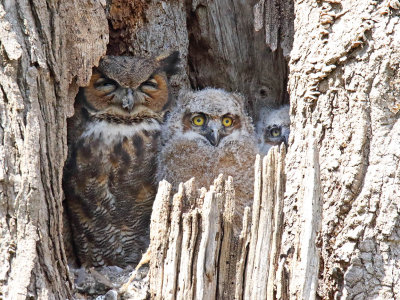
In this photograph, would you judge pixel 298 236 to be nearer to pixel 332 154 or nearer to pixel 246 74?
pixel 332 154

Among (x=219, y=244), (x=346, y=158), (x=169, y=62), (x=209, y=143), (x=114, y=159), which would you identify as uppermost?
(x=169, y=62)

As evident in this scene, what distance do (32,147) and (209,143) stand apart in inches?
45.2

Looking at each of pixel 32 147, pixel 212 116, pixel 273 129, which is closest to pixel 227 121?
pixel 212 116

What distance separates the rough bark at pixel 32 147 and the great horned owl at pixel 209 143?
0.79 metres

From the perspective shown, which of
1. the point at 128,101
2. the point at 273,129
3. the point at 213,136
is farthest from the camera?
the point at 273,129

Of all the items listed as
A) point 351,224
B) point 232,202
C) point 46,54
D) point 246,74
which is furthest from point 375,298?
point 246,74

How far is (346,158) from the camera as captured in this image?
1.99 m

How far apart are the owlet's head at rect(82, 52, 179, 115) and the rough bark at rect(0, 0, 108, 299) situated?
0.53 metres

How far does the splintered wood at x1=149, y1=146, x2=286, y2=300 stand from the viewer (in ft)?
6.52

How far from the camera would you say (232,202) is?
2105mm

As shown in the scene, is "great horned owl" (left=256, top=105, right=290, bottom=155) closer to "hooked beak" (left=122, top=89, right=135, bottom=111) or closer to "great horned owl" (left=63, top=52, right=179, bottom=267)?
"great horned owl" (left=63, top=52, right=179, bottom=267)

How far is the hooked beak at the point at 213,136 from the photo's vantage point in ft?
9.77

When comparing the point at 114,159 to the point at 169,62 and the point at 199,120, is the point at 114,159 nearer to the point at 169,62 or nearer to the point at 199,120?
the point at 199,120

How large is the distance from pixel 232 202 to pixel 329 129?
42cm
